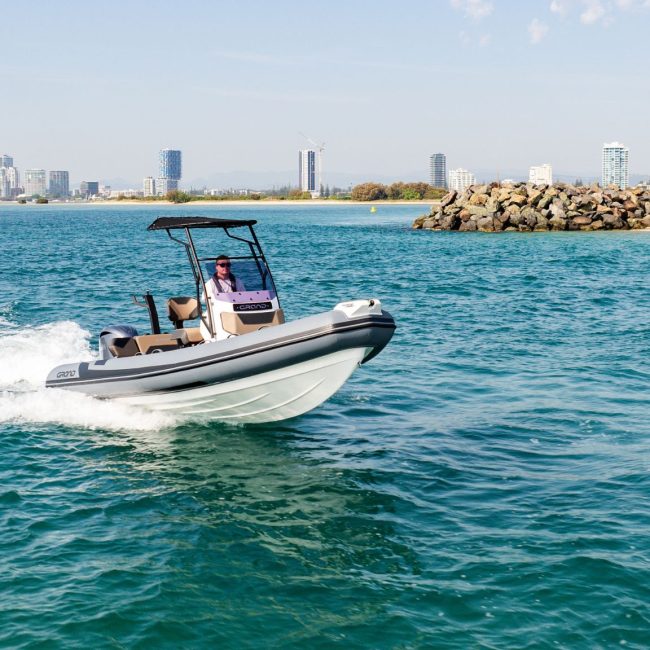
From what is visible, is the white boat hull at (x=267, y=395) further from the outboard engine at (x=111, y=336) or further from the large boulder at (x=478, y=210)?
the large boulder at (x=478, y=210)

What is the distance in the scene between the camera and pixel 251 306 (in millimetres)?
11000

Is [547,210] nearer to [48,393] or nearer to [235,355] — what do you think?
[48,393]

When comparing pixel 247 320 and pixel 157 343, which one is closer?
pixel 247 320

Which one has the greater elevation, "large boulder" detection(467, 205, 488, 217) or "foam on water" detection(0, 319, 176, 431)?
"large boulder" detection(467, 205, 488, 217)

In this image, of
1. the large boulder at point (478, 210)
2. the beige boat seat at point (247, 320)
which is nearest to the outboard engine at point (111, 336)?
the beige boat seat at point (247, 320)

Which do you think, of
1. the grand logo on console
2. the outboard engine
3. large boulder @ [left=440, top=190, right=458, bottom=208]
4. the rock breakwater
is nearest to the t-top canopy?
the grand logo on console

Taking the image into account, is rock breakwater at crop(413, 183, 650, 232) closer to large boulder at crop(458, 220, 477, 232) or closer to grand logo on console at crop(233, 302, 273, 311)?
large boulder at crop(458, 220, 477, 232)

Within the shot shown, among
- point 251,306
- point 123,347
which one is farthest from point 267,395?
point 123,347

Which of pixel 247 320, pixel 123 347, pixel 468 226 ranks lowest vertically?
pixel 123 347

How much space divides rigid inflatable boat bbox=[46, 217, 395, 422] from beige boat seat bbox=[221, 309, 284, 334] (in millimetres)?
12

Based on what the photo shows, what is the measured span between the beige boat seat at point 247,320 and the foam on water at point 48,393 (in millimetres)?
1397

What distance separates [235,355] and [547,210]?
51513 millimetres

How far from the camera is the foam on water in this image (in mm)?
11188

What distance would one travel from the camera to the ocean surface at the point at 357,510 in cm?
625
